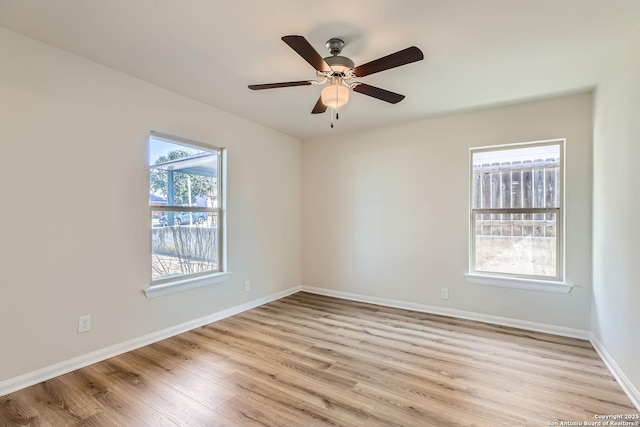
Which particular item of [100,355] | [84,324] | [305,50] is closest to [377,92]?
[305,50]

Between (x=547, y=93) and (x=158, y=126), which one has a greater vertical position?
(x=547, y=93)

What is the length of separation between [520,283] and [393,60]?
2875 millimetres

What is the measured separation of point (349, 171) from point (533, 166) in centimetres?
227

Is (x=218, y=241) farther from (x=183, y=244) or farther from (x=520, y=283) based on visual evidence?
(x=520, y=283)

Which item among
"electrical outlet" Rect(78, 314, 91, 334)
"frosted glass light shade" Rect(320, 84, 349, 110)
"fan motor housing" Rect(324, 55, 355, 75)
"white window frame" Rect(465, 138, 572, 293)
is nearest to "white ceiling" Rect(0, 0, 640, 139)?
"fan motor housing" Rect(324, 55, 355, 75)

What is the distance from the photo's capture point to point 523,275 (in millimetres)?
3439

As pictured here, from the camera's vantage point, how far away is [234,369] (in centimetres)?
244

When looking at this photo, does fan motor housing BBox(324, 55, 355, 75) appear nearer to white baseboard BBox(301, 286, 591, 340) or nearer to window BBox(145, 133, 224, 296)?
window BBox(145, 133, 224, 296)

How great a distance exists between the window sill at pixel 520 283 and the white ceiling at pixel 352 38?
78.0 inches

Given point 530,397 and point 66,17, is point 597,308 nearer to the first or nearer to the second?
point 530,397

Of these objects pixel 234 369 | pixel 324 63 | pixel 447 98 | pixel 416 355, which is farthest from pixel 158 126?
pixel 416 355

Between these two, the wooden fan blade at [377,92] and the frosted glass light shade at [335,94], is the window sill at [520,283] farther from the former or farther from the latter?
the frosted glass light shade at [335,94]

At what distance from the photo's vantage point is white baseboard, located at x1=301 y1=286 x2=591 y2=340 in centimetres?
314

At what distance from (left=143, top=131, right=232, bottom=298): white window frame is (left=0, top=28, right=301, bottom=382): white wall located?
83 millimetres
